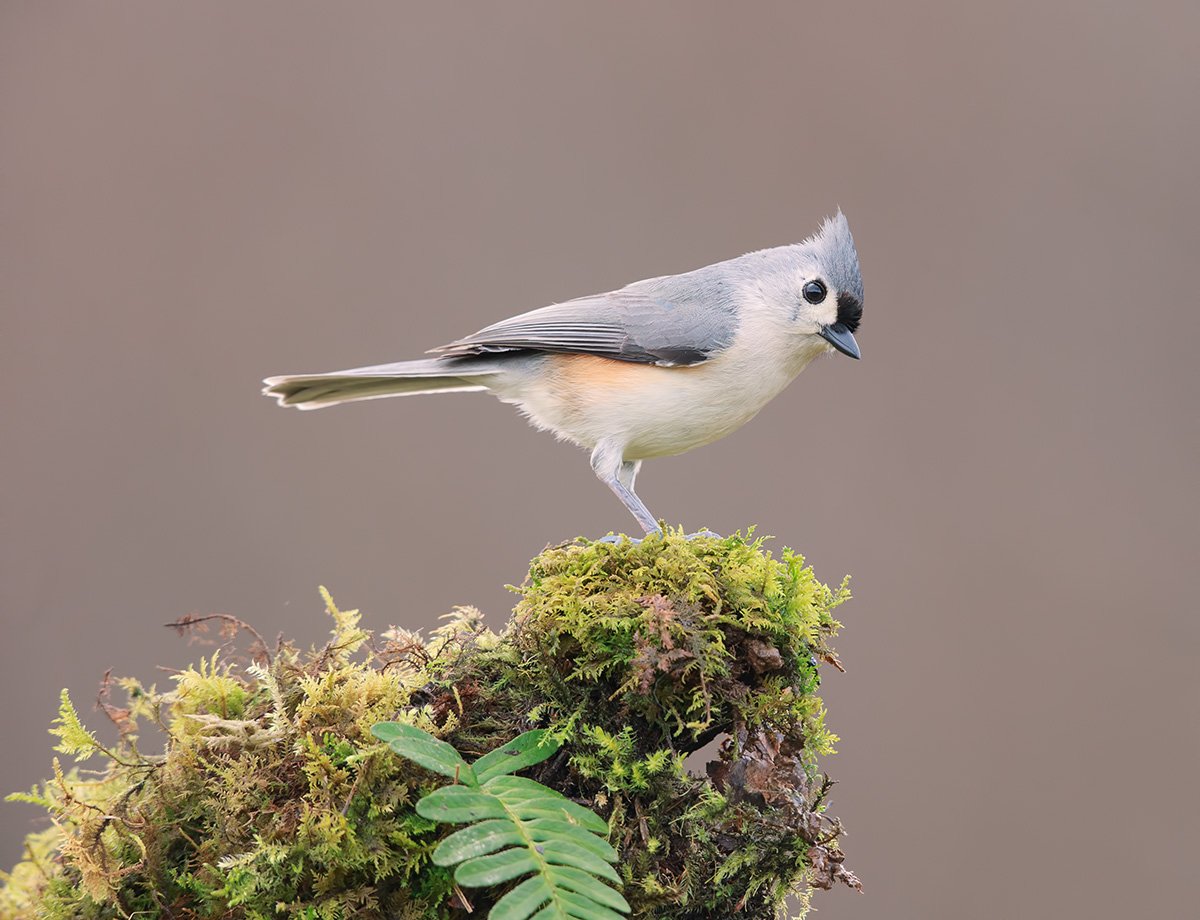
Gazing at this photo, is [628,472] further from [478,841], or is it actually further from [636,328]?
[478,841]

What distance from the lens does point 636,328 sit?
3641 millimetres

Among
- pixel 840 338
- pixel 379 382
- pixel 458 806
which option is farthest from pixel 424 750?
pixel 840 338

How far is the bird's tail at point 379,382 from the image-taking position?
362 cm

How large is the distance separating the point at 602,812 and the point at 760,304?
2170 millimetres

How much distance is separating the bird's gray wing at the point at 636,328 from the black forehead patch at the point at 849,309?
0.37 m

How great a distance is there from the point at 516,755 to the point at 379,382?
2.12 metres

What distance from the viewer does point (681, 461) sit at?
20.1 feet

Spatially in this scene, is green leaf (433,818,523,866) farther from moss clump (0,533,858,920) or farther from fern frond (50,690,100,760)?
fern frond (50,690,100,760)

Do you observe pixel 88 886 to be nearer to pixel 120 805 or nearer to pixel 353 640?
pixel 120 805

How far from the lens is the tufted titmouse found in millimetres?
3520

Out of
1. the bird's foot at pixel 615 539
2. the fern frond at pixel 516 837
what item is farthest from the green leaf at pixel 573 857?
the bird's foot at pixel 615 539

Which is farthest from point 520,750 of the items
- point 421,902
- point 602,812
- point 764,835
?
point 764,835

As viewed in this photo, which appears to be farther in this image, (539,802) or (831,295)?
(831,295)

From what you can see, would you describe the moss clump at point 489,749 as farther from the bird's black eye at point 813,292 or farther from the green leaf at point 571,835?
the bird's black eye at point 813,292
